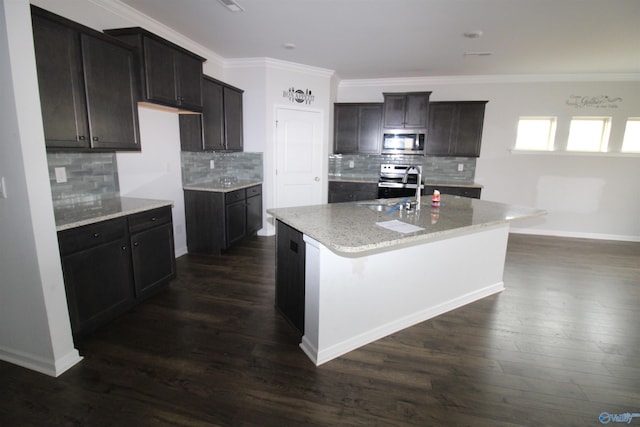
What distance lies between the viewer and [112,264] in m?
2.30

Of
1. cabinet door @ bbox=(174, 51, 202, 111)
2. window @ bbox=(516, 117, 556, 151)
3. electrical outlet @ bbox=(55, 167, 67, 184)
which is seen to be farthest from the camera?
window @ bbox=(516, 117, 556, 151)

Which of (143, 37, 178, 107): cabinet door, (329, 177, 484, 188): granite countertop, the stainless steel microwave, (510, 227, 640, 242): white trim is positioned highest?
(143, 37, 178, 107): cabinet door

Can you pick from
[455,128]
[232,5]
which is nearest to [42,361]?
[232,5]

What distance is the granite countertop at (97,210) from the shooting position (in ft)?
6.59

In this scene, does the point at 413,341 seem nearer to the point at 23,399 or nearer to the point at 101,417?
the point at 101,417

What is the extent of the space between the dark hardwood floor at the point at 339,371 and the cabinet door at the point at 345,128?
3.44 meters

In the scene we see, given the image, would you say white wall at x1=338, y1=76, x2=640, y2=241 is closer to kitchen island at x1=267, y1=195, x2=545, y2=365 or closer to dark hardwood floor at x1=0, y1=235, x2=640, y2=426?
dark hardwood floor at x1=0, y1=235, x2=640, y2=426

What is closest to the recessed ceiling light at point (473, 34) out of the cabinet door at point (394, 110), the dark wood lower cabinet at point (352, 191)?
the cabinet door at point (394, 110)

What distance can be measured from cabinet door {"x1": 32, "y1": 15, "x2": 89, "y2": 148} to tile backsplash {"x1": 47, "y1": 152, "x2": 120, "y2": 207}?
390 mm

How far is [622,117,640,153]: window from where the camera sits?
4.96 meters

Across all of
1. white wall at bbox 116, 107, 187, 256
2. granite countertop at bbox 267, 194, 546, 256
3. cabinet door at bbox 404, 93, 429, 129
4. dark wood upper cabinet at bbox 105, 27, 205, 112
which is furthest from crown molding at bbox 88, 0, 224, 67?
cabinet door at bbox 404, 93, 429, 129

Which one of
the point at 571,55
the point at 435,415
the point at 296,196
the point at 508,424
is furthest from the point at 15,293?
the point at 571,55

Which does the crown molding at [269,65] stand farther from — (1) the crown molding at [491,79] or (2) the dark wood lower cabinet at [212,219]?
(2) the dark wood lower cabinet at [212,219]

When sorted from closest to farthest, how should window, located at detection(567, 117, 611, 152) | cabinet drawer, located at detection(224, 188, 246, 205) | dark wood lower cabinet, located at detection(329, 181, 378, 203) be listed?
cabinet drawer, located at detection(224, 188, 246, 205) < window, located at detection(567, 117, 611, 152) < dark wood lower cabinet, located at detection(329, 181, 378, 203)
